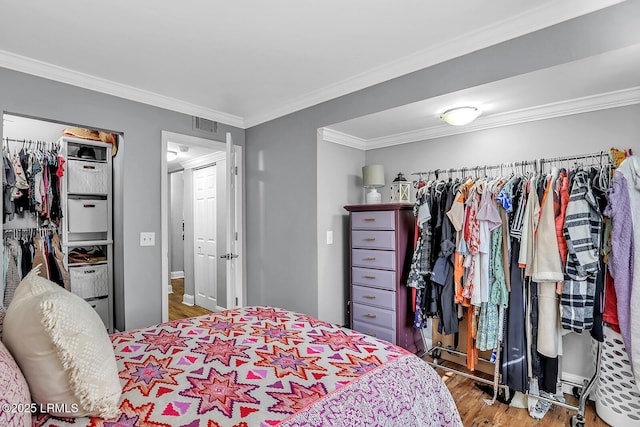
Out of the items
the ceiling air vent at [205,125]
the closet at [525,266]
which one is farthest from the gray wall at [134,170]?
the closet at [525,266]

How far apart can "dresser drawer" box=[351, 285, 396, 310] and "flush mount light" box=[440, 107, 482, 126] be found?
1466 millimetres

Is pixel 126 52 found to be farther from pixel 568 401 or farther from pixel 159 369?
pixel 568 401

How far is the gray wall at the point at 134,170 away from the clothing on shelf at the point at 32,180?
0.72 metres

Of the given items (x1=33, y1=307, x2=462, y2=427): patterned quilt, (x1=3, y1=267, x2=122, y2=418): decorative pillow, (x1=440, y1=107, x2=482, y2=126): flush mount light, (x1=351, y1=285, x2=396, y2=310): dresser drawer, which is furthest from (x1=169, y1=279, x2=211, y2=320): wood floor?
(x1=440, y1=107, x2=482, y2=126): flush mount light

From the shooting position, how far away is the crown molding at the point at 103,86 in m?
2.44

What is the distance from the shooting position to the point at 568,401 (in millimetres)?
2387

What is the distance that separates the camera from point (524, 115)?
268 cm

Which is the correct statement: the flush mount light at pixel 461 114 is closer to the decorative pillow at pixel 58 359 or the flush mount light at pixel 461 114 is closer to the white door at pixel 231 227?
the white door at pixel 231 227

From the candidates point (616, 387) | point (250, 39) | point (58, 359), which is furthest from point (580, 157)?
point (58, 359)

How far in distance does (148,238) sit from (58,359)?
90.4 inches

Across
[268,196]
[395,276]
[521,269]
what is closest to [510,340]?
[521,269]

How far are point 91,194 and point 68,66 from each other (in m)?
1.36

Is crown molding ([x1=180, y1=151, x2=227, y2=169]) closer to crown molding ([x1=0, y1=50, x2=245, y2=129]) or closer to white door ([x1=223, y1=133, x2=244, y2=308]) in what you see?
crown molding ([x1=0, y1=50, x2=245, y2=129])

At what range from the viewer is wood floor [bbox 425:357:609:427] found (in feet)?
7.07
